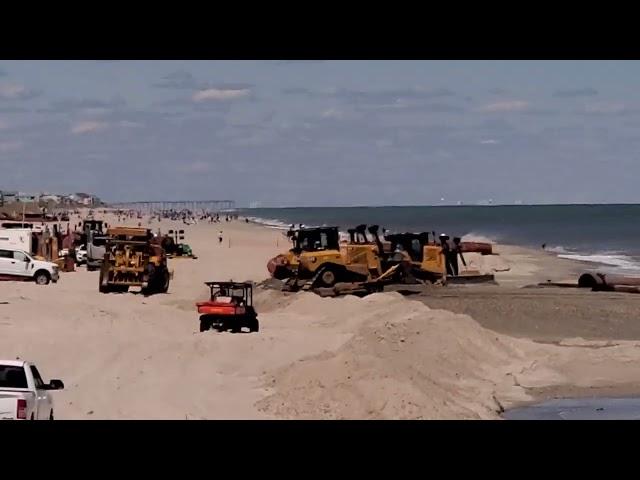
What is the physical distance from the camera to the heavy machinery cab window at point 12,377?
1093 centimetres

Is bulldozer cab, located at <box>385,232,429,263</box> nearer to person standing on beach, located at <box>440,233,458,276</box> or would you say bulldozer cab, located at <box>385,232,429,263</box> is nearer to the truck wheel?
person standing on beach, located at <box>440,233,458,276</box>

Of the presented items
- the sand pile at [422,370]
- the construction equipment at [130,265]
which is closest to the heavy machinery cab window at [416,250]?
the sand pile at [422,370]

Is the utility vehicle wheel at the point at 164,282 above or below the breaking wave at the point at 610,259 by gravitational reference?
below

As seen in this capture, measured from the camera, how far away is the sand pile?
14.9m

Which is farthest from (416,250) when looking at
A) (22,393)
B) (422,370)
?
(22,393)

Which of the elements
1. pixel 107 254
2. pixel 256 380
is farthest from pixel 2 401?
pixel 107 254

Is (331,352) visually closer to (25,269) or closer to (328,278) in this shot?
(328,278)

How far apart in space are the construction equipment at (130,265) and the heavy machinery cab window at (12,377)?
876 inches

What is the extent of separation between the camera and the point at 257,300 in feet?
102

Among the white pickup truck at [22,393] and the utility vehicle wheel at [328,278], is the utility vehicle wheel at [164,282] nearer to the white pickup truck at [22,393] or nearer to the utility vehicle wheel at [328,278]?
the utility vehicle wheel at [328,278]

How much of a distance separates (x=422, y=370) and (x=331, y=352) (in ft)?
7.77

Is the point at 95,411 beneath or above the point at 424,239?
beneath
